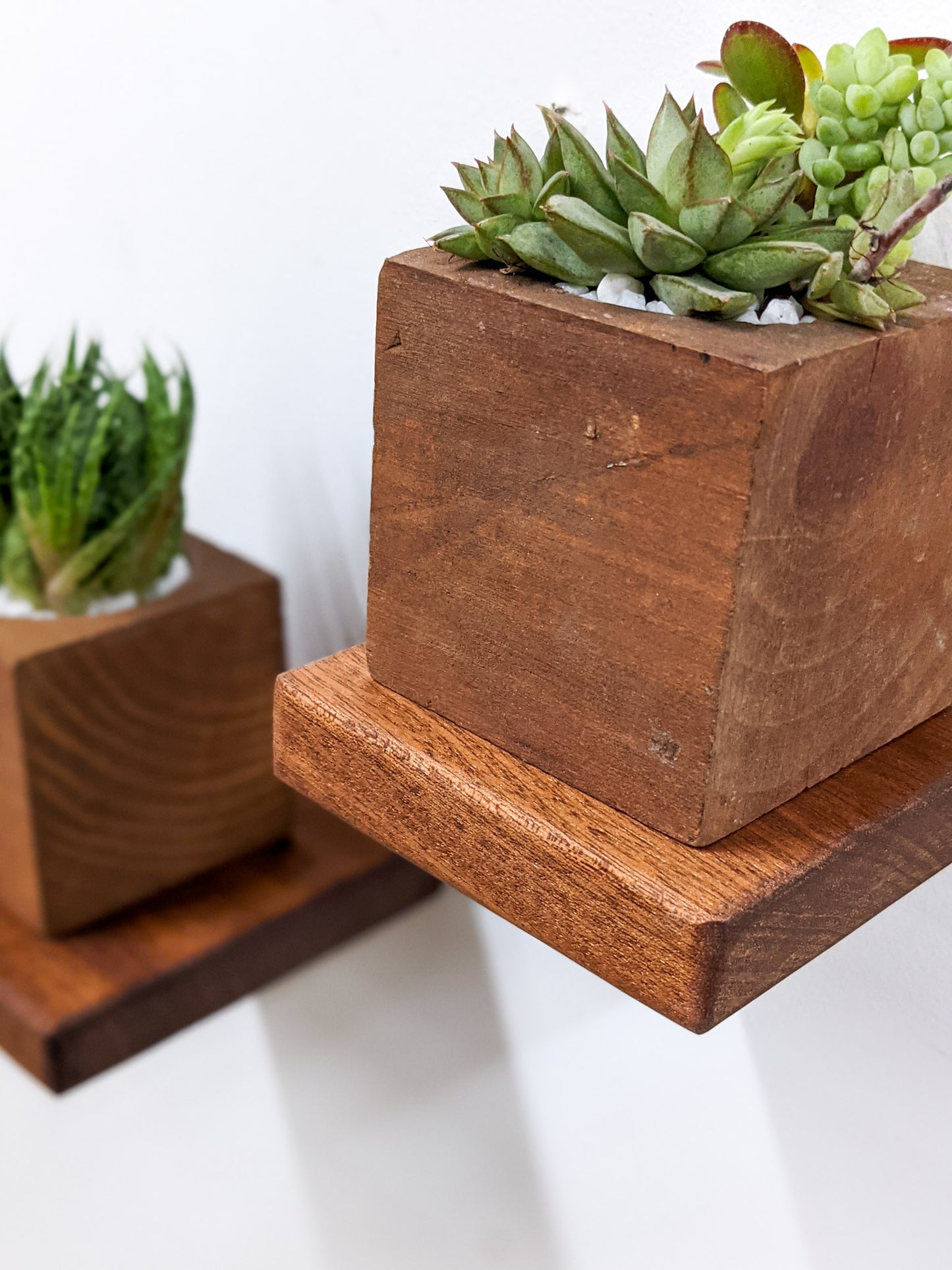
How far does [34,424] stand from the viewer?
636 mm

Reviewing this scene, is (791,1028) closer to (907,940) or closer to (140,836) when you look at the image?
(907,940)

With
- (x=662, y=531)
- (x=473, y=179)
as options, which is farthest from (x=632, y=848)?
(x=473, y=179)

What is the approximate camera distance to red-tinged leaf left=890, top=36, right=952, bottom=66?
34cm

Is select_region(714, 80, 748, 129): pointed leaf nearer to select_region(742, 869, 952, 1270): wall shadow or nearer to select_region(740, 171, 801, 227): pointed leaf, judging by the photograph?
select_region(740, 171, 801, 227): pointed leaf

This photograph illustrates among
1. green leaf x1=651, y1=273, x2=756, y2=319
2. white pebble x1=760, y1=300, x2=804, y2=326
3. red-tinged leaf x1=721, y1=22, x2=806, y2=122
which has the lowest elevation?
white pebble x1=760, y1=300, x2=804, y2=326

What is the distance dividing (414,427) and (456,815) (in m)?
0.11

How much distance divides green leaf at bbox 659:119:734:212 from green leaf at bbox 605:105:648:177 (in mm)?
14

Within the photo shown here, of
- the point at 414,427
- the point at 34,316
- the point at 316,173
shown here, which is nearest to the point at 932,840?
the point at 414,427

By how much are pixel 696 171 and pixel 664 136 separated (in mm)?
21

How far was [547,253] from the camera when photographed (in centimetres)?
32

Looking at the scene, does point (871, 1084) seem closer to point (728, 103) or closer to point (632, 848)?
point (632, 848)

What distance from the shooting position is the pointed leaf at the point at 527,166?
326 mm

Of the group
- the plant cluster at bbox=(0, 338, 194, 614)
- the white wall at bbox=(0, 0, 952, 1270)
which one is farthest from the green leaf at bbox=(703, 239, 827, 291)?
the plant cluster at bbox=(0, 338, 194, 614)

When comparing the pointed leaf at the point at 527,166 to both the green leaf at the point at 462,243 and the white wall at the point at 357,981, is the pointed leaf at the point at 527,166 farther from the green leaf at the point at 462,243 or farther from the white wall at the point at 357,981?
the white wall at the point at 357,981
